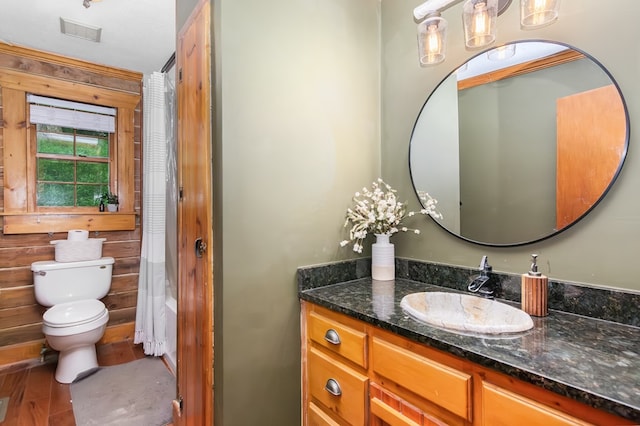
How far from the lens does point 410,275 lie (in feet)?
5.00

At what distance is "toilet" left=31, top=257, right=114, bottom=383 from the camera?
2.12 m

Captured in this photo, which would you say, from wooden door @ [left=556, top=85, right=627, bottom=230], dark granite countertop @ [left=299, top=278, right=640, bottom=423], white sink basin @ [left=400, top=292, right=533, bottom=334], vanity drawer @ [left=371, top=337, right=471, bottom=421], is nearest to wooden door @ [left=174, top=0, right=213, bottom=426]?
dark granite countertop @ [left=299, top=278, right=640, bottom=423]

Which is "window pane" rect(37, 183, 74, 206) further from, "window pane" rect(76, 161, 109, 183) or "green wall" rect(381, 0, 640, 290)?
"green wall" rect(381, 0, 640, 290)

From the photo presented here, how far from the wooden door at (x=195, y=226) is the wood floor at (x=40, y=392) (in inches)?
32.7

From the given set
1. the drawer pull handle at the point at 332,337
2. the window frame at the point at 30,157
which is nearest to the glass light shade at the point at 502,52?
the drawer pull handle at the point at 332,337

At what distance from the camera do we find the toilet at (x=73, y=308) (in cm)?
212

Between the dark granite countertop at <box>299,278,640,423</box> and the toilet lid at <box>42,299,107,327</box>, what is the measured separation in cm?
200

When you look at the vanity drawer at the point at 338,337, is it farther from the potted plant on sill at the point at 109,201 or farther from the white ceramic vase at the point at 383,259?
the potted plant on sill at the point at 109,201

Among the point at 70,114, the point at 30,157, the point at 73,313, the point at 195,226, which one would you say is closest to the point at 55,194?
the point at 30,157

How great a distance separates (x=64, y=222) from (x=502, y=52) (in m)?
3.24

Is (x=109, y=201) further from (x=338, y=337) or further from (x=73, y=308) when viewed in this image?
(x=338, y=337)

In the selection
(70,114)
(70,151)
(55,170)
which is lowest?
(55,170)

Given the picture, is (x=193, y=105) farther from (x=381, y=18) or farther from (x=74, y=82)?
(x=74, y=82)

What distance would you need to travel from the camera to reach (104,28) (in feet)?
6.90
